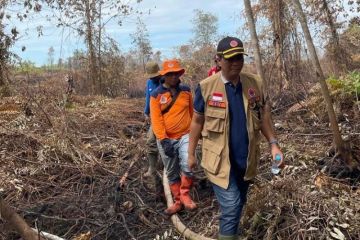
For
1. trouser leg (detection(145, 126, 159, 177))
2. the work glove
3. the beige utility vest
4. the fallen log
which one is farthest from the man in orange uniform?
the beige utility vest

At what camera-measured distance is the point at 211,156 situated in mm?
3826

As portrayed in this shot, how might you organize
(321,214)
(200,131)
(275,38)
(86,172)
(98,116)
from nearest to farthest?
(200,131) < (321,214) < (86,172) < (98,116) < (275,38)

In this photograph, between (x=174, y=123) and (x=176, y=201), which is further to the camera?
(x=176, y=201)

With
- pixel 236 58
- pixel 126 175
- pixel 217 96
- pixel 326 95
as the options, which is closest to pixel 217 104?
pixel 217 96

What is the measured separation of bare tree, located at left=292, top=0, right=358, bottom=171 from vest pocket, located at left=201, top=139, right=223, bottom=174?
2.06 meters

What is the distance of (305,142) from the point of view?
674cm

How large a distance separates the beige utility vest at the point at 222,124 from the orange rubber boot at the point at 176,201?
1.69 m

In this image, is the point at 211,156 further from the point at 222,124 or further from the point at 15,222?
the point at 15,222

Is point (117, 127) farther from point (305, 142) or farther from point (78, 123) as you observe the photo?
point (305, 142)

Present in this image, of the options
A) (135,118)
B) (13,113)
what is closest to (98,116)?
(135,118)

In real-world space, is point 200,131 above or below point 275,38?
below

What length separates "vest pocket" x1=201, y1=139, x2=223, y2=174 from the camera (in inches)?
148

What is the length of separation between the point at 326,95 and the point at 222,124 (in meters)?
2.11

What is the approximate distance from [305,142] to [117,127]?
13.6ft
